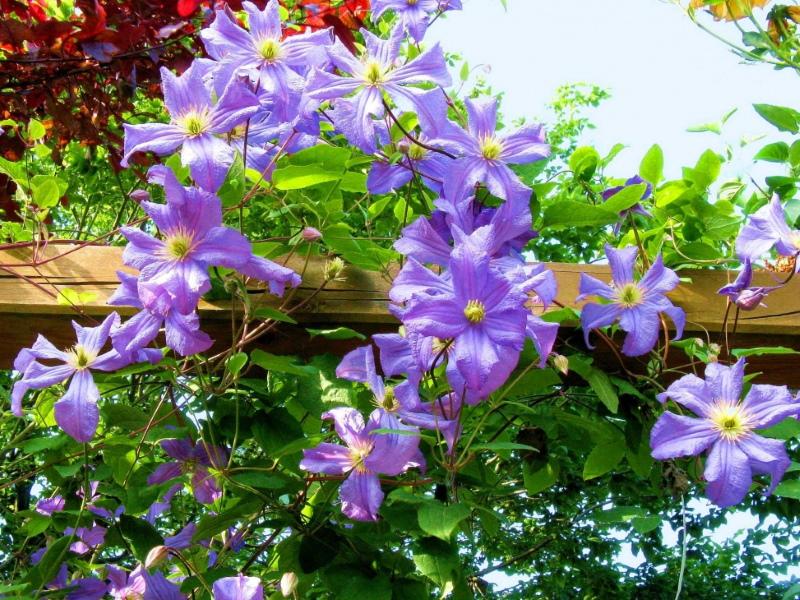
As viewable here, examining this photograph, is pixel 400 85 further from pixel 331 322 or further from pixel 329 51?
pixel 331 322

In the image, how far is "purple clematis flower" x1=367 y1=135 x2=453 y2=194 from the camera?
3.53ft

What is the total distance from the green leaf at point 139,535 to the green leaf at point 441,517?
510 mm

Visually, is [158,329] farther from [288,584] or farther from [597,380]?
[597,380]

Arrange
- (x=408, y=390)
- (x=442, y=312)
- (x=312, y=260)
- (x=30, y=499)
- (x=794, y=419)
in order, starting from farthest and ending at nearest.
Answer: (x=30, y=499) → (x=312, y=260) → (x=794, y=419) → (x=408, y=390) → (x=442, y=312)

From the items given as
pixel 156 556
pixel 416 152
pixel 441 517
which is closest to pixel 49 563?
pixel 156 556

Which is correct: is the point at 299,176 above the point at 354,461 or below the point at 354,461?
above

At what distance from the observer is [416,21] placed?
1175mm

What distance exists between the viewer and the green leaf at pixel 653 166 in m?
1.29

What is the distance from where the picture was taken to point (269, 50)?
105 centimetres

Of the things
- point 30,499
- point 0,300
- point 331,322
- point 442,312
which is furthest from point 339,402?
point 30,499

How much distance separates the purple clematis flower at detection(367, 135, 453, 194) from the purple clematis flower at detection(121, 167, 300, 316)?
0.23 meters

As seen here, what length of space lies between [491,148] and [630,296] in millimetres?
258

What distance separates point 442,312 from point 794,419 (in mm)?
539

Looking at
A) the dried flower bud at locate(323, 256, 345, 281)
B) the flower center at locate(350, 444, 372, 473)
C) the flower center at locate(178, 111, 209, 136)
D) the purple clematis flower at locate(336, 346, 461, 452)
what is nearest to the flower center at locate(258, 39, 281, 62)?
the flower center at locate(178, 111, 209, 136)
